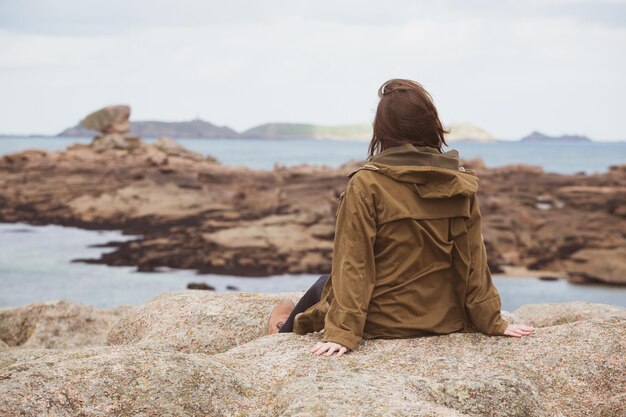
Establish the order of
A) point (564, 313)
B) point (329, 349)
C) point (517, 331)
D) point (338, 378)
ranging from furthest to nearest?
point (564, 313) < point (517, 331) < point (329, 349) < point (338, 378)

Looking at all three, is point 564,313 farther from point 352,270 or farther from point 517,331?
point 352,270

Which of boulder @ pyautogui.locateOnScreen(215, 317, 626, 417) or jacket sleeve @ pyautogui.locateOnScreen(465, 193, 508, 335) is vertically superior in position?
jacket sleeve @ pyautogui.locateOnScreen(465, 193, 508, 335)

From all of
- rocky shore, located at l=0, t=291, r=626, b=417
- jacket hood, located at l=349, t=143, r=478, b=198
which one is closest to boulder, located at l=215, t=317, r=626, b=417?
rocky shore, located at l=0, t=291, r=626, b=417

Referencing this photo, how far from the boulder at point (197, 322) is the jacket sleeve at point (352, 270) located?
Result: 2.04 metres

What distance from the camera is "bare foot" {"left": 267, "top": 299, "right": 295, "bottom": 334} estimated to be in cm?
802

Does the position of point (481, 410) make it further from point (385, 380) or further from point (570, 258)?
point (570, 258)

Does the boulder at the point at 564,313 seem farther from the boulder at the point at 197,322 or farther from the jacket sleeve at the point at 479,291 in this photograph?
the boulder at the point at 197,322

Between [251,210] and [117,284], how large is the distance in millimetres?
12565

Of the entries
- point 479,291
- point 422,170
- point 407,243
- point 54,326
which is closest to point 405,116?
point 422,170

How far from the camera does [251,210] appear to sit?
42312 mm

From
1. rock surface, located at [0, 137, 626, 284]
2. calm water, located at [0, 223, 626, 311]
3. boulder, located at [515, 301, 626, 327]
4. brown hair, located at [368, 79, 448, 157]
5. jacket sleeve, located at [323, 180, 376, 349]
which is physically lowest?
calm water, located at [0, 223, 626, 311]

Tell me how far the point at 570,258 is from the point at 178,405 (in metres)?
32.2

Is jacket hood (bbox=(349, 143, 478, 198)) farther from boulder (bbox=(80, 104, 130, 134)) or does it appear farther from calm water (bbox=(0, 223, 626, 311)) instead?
boulder (bbox=(80, 104, 130, 134))

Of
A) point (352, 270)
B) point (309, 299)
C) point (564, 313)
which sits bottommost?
point (564, 313)
